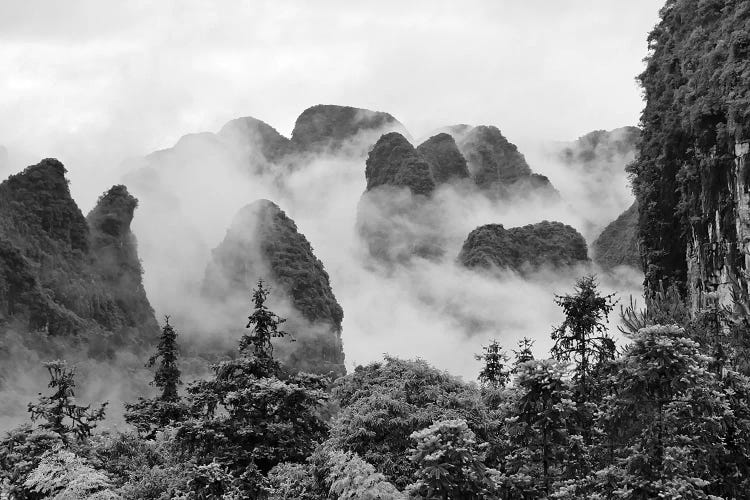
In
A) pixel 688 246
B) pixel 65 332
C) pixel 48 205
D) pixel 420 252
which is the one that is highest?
pixel 420 252

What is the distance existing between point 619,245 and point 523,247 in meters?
25.3

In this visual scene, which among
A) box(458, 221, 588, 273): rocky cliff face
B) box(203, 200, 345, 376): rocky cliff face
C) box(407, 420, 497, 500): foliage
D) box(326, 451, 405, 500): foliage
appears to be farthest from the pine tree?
box(458, 221, 588, 273): rocky cliff face

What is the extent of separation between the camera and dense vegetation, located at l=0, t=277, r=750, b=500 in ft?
53.0

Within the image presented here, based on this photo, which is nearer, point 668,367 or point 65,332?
point 668,367

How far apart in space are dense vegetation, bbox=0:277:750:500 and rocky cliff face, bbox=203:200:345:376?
205ft

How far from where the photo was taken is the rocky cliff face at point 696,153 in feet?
174

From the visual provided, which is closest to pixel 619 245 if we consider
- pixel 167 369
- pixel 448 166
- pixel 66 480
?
pixel 448 166

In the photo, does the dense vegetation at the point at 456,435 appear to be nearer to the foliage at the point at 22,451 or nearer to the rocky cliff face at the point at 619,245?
the foliage at the point at 22,451

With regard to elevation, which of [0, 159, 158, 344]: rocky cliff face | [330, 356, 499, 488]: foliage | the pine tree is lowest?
[330, 356, 499, 488]: foliage

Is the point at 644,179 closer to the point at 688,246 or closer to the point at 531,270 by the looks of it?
the point at 688,246

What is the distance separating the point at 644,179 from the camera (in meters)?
69.7

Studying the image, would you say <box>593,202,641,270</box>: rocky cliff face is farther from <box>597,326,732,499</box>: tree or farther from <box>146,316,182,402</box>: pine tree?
<box>597,326,732,499</box>: tree

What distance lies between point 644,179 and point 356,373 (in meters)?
47.8

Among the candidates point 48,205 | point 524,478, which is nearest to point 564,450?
point 524,478
